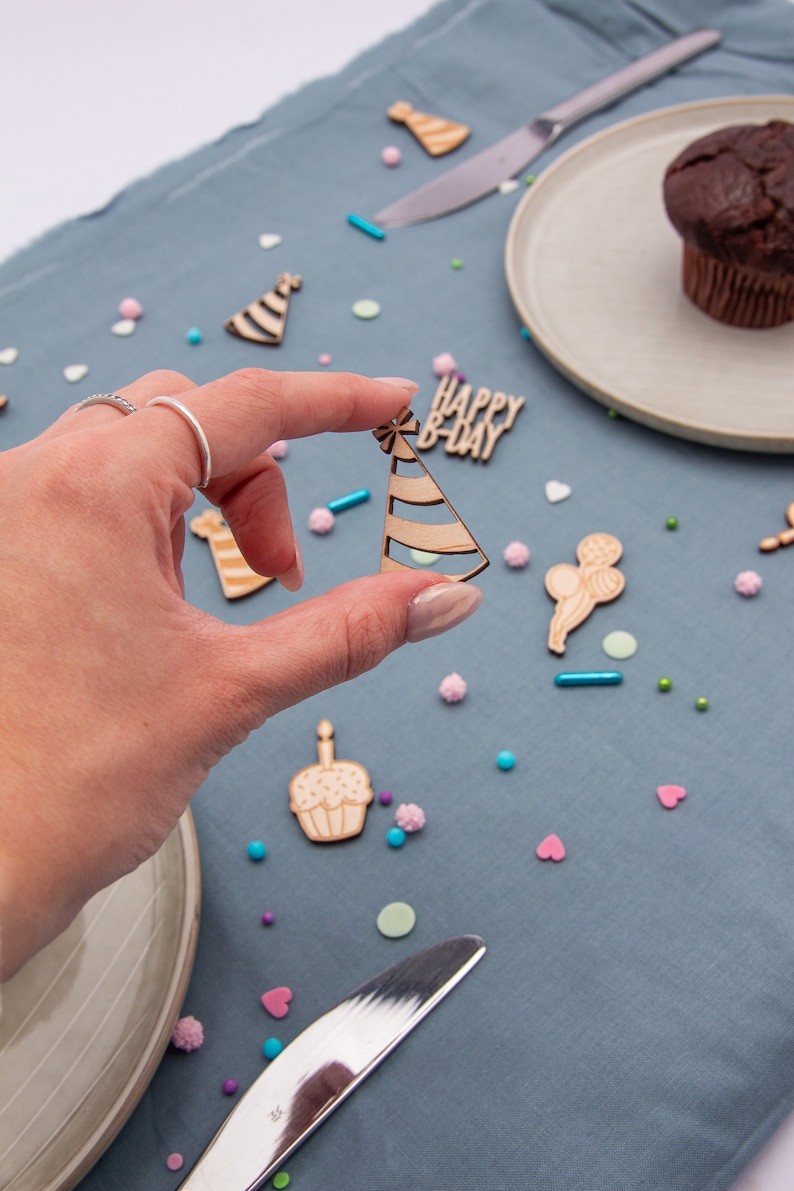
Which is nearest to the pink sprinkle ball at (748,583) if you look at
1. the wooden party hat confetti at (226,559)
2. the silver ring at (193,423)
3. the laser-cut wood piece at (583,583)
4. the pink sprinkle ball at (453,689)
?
the laser-cut wood piece at (583,583)

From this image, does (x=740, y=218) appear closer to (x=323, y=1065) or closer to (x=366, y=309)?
(x=366, y=309)

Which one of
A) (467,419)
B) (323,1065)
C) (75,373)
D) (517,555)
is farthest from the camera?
(75,373)

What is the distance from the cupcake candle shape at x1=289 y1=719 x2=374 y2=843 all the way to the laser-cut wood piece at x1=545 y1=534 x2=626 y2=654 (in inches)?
11.5

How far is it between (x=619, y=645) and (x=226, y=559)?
528mm

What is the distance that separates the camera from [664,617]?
1.21m

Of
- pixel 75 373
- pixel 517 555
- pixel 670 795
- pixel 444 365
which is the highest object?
pixel 75 373

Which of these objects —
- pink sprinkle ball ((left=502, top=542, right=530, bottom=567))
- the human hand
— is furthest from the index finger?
pink sprinkle ball ((left=502, top=542, right=530, bottom=567))

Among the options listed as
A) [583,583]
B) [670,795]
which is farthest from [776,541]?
[670,795]

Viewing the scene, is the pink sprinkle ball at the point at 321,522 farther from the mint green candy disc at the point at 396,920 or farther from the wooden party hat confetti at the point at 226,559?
the mint green candy disc at the point at 396,920

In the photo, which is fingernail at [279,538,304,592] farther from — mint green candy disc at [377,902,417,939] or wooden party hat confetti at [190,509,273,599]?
mint green candy disc at [377,902,417,939]

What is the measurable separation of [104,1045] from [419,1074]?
0.29 meters

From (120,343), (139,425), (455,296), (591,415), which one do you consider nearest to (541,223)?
(455,296)

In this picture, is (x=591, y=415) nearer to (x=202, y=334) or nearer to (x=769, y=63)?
(x=202, y=334)

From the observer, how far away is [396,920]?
3.29 feet
